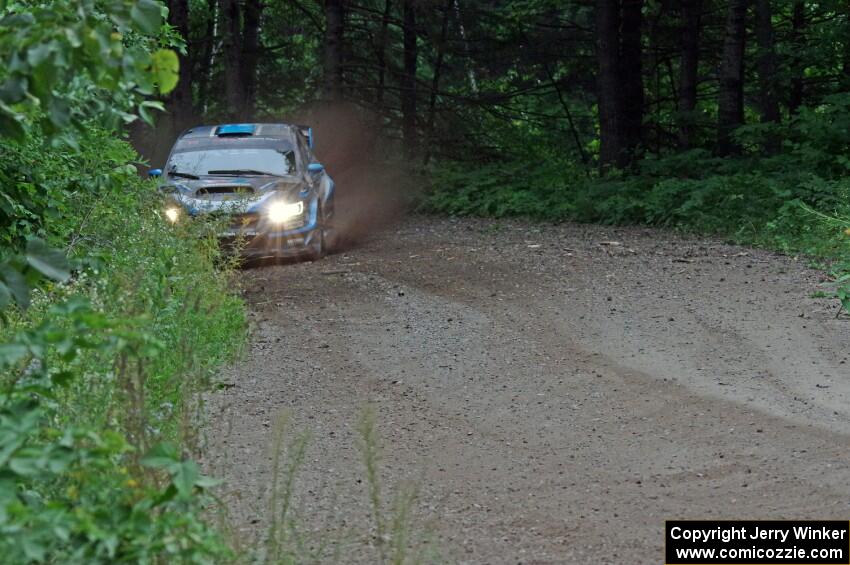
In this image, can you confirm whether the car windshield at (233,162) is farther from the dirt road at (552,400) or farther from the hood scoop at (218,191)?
the dirt road at (552,400)

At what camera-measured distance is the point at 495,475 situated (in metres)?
6.05

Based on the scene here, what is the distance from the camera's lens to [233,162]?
15.4 metres

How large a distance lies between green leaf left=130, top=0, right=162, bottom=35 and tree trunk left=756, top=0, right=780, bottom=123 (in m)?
19.1

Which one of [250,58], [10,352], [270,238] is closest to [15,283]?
[10,352]

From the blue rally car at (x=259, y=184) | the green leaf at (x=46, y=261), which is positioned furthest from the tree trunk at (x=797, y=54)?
the green leaf at (x=46, y=261)

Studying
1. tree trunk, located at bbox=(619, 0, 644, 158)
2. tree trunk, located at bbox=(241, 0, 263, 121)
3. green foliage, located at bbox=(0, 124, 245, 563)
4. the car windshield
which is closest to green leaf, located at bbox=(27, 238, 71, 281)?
green foliage, located at bbox=(0, 124, 245, 563)

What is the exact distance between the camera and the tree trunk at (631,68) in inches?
933

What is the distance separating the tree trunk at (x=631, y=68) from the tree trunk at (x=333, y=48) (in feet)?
20.7

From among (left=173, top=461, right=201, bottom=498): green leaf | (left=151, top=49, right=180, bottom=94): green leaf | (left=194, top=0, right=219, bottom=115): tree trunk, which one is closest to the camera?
(left=173, top=461, right=201, bottom=498): green leaf

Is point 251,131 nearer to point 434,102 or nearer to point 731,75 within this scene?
point 731,75

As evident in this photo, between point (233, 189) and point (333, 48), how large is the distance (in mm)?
10781

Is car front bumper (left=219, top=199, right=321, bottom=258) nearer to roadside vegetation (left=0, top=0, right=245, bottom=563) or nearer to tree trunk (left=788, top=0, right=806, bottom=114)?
roadside vegetation (left=0, top=0, right=245, bottom=563)

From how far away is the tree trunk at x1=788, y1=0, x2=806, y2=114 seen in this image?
21109 millimetres

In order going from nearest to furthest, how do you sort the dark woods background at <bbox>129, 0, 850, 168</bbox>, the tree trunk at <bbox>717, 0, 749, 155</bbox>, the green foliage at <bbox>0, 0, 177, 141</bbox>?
the green foliage at <bbox>0, 0, 177, 141</bbox> < the tree trunk at <bbox>717, 0, 749, 155</bbox> < the dark woods background at <bbox>129, 0, 850, 168</bbox>
